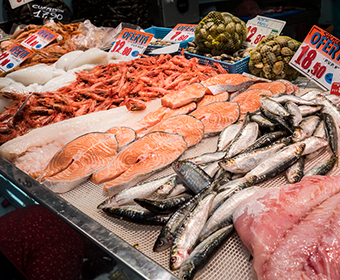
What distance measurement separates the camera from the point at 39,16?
5594 mm

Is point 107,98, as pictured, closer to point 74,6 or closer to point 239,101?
point 239,101

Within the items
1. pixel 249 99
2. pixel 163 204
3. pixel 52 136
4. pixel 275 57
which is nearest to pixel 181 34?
pixel 275 57

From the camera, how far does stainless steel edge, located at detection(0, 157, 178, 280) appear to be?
1123mm

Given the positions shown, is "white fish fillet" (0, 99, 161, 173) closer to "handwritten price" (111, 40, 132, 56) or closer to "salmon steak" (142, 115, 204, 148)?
"salmon steak" (142, 115, 204, 148)

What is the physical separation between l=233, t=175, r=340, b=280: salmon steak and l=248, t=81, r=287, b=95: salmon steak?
5.39 feet

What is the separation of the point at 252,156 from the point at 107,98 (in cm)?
202

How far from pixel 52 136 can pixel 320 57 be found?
289 centimetres

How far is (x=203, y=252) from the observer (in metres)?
1.31

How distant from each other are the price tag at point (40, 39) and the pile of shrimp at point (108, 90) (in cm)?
159

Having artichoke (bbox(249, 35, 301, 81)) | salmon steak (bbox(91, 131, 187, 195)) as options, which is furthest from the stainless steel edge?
artichoke (bbox(249, 35, 301, 81))

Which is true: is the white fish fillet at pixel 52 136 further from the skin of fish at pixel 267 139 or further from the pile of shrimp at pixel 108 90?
the skin of fish at pixel 267 139

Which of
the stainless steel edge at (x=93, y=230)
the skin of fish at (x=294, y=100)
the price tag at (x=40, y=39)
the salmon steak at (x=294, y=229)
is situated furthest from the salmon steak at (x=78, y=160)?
the price tag at (x=40, y=39)

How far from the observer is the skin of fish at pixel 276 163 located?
1761 mm

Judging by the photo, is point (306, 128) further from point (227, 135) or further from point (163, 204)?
point (163, 204)
